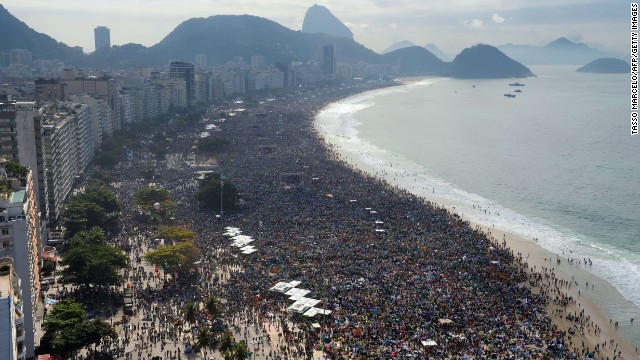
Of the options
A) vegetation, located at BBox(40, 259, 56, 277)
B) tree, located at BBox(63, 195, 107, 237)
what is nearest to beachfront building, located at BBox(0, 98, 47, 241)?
tree, located at BBox(63, 195, 107, 237)

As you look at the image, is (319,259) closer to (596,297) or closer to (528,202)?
(596,297)

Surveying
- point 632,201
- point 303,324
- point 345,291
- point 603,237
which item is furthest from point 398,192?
point 303,324

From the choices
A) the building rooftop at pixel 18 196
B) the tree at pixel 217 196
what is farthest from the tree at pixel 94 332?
the tree at pixel 217 196

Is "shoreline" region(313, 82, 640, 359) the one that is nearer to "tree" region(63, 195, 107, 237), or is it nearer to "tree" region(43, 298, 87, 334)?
"tree" region(43, 298, 87, 334)

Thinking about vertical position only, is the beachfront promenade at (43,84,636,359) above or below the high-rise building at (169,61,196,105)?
below

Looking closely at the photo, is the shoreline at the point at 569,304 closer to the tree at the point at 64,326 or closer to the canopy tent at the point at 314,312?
the canopy tent at the point at 314,312
